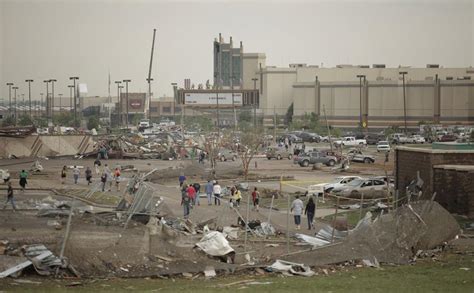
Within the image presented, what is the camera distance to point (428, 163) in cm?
2566

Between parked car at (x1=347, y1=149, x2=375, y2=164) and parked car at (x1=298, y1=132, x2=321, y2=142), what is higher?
parked car at (x1=298, y1=132, x2=321, y2=142)

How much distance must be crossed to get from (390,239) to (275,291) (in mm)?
4342

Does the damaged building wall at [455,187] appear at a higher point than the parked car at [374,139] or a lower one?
higher

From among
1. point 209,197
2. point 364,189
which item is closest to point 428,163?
point 364,189

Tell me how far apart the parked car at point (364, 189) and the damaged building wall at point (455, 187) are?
4968 mm

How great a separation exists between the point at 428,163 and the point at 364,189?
5.25m

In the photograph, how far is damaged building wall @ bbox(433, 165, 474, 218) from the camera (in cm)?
2384

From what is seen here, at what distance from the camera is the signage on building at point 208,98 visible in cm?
12250

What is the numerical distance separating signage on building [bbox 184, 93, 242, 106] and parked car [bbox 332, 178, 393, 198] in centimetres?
9076

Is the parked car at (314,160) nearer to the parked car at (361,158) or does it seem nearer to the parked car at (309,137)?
the parked car at (361,158)

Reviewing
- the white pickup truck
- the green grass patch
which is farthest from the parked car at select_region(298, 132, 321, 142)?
the green grass patch

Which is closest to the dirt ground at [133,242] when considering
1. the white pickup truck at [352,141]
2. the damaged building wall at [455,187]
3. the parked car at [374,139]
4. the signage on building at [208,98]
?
the damaged building wall at [455,187]

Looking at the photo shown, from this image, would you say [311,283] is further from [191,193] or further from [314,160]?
[314,160]

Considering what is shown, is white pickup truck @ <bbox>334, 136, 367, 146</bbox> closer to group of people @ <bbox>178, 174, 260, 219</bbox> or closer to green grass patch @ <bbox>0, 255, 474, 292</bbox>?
group of people @ <bbox>178, 174, 260, 219</bbox>
